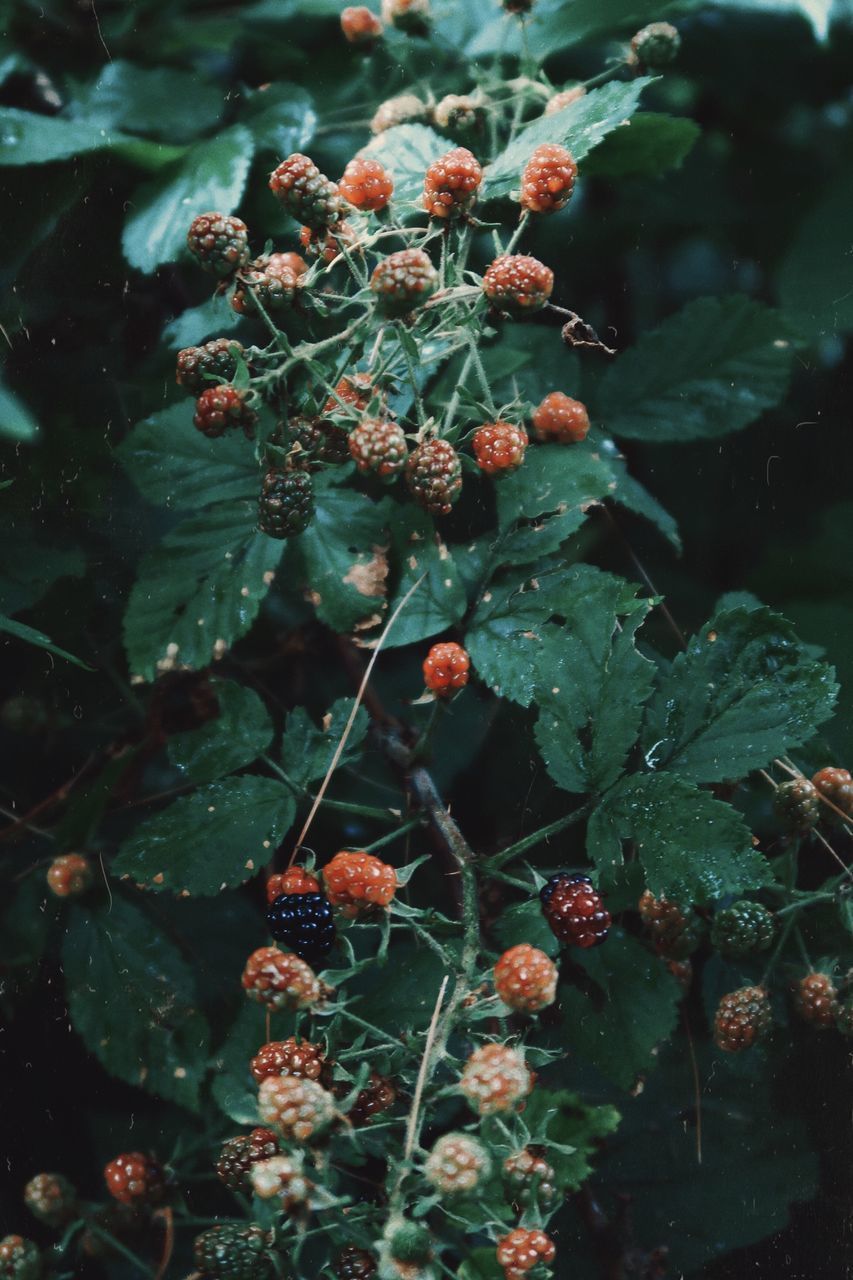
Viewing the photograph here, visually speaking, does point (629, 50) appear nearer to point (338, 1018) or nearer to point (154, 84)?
point (154, 84)

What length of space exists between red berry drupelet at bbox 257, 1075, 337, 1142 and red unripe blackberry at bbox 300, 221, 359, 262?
1.21 feet

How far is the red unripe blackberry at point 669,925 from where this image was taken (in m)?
0.56

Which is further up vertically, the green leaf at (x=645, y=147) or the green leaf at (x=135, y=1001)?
the green leaf at (x=645, y=147)

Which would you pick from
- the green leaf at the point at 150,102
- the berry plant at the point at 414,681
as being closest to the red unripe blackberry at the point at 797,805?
the berry plant at the point at 414,681

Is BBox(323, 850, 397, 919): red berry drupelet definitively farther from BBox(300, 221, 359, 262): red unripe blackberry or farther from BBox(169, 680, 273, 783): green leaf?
BBox(300, 221, 359, 262): red unripe blackberry

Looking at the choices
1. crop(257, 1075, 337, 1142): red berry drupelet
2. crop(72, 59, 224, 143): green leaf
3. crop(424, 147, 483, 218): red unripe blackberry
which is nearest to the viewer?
crop(257, 1075, 337, 1142): red berry drupelet

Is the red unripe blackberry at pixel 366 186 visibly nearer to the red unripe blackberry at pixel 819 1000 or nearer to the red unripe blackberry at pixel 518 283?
the red unripe blackberry at pixel 518 283

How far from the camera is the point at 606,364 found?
0.71 meters

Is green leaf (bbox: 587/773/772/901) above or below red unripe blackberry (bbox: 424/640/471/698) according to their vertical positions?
below

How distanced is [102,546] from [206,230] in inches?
8.3

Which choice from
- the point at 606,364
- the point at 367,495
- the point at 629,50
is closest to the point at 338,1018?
the point at 367,495

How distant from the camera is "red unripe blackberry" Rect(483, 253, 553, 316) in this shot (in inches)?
19.9

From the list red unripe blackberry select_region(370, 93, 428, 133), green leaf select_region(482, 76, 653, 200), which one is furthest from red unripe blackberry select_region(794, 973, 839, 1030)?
red unripe blackberry select_region(370, 93, 428, 133)

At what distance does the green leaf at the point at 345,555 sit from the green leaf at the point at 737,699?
0.54 feet
